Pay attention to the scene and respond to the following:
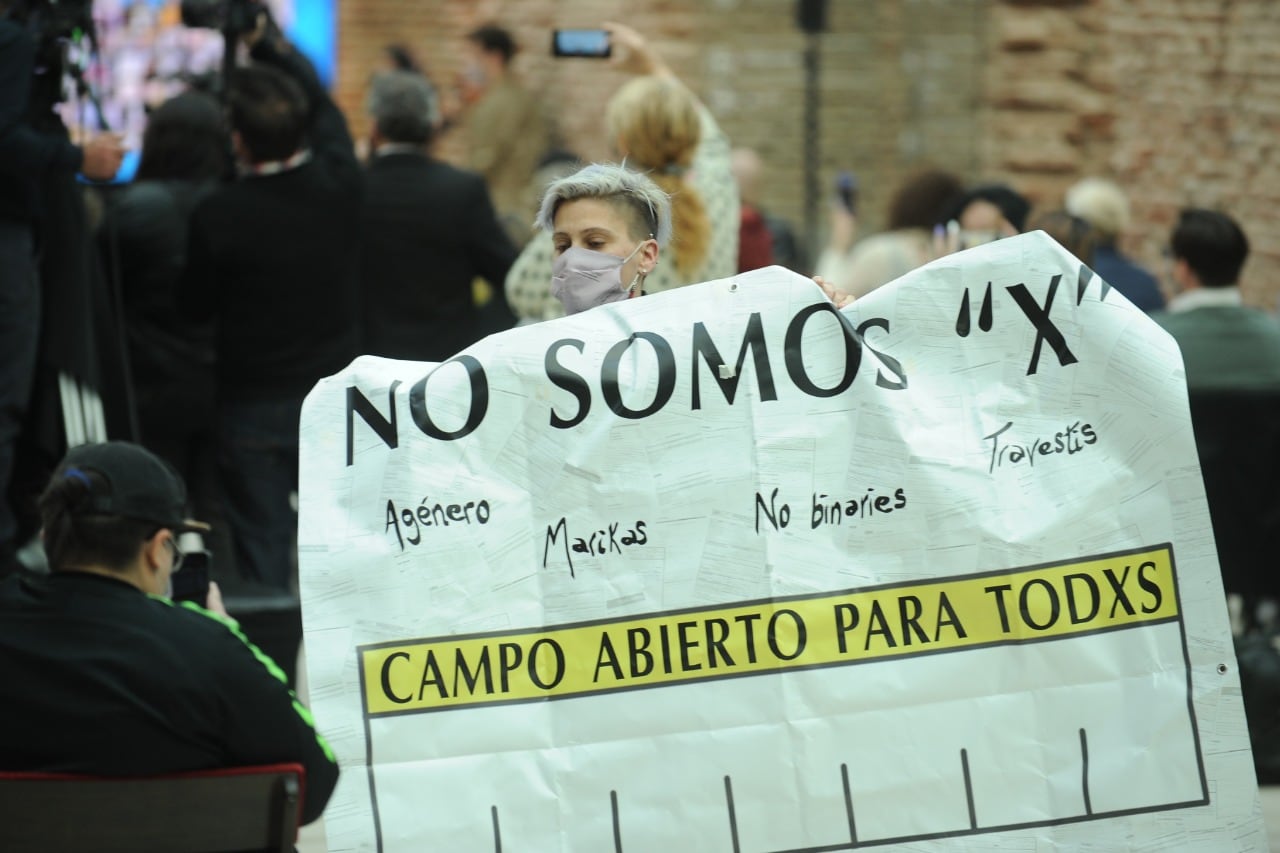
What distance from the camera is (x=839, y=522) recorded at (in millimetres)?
3896

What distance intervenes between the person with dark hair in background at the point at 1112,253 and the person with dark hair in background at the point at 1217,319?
1486mm

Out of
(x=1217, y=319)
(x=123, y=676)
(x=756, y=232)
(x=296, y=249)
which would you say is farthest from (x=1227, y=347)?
(x=123, y=676)

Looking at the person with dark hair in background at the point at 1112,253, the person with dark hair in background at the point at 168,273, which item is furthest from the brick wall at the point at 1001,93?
the person with dark hair in background at the point at 168,273

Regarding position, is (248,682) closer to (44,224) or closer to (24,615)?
(24,615)

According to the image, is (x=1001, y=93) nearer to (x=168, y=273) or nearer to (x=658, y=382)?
(x=168, y=273)

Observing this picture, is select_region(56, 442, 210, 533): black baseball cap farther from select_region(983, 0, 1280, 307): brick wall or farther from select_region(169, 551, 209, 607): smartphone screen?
select_region(983, 0, 1280, 307): brick wall

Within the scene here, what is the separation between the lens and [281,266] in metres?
6.76

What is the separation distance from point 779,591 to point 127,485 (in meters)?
1.23

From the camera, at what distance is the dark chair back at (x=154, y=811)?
11.6ft

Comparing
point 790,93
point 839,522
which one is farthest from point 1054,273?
point 790,93

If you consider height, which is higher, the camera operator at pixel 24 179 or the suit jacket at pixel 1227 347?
the camera operator at pixel 24 179

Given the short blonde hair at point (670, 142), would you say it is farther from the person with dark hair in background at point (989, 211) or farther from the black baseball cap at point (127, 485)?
the black baseball cap at point (127, 485)

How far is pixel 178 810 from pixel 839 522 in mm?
1294

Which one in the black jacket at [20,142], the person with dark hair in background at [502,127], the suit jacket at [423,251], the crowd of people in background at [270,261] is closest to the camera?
the black jacket at [20,142]
